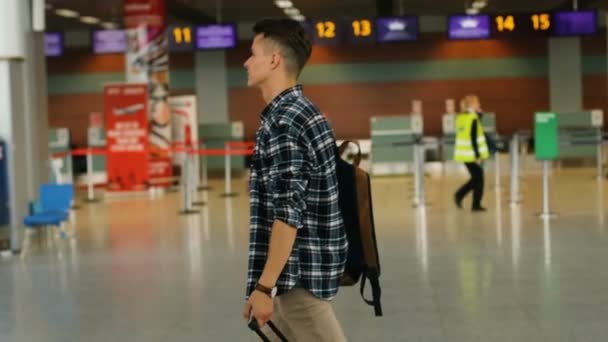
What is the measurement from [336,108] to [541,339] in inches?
773

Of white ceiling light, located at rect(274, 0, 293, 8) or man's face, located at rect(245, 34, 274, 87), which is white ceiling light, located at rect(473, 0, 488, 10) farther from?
man's face, located at rect(245, 34, 274, 87)

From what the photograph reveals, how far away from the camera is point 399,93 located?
998 inches

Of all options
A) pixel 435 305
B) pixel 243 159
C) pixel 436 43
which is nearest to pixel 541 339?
pixel 435 305

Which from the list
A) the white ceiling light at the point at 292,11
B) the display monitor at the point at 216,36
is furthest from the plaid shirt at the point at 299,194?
the white ceiling light at the point at 292,11

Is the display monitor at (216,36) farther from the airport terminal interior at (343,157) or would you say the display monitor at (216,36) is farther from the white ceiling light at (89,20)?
the white ceiling light at (89,20)

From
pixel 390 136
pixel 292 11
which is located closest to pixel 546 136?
pixel 390 136

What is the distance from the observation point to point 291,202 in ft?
9.62

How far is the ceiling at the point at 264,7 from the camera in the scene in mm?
22984

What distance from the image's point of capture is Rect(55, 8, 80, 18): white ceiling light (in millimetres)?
23231

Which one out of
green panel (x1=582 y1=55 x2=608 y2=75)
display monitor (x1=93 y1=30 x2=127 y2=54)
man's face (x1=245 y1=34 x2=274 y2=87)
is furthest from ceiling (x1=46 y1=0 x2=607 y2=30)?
man's face (x1=245 y1=34 x2=274 y2=87)

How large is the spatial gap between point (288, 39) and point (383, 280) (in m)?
5.26

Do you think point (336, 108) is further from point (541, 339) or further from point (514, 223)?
point (541, 339)

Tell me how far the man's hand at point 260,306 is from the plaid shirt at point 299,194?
0.12 meters

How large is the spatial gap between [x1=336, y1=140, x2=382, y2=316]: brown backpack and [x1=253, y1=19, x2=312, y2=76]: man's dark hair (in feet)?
1.00
